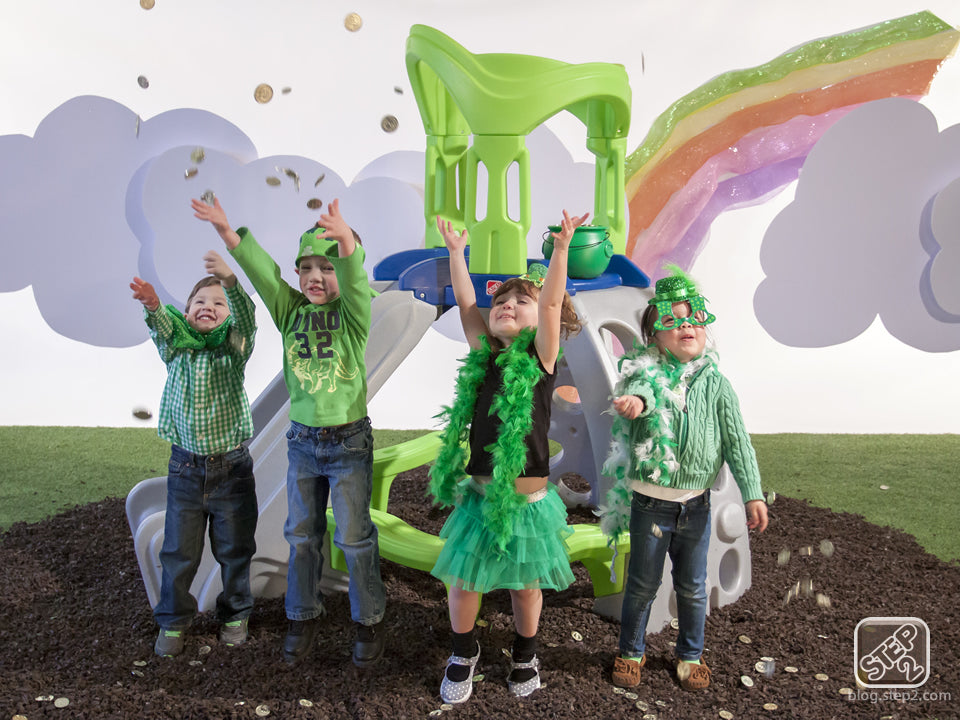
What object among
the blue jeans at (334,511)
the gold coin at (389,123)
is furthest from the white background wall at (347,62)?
the blue jeans at (334,511)

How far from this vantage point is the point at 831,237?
512cm

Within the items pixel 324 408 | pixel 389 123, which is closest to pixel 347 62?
pixel 389 123

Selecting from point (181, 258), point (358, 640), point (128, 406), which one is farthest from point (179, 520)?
point (128, 406)

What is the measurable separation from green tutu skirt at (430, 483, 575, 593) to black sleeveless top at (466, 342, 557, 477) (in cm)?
9

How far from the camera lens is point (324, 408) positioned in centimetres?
223

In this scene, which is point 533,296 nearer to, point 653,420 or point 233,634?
point 653,420

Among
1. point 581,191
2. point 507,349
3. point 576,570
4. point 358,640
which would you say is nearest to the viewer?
point 507,349

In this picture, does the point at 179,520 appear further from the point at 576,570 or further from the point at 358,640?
the point at 576,570

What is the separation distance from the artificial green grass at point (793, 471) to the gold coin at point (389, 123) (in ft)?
6.15

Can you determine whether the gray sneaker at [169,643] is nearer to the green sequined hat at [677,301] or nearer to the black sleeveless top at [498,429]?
the black sleeveless top at [498,429]

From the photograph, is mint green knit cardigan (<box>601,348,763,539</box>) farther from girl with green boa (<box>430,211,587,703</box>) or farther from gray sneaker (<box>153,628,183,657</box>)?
gray sneaker (<box>153,628,183,657</box>)

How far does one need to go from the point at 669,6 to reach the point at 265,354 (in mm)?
3271

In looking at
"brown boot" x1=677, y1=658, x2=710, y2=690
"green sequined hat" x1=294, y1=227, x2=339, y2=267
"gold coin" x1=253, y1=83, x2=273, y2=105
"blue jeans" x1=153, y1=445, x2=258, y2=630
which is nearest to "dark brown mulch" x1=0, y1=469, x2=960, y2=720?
"brown boot" x1=677, y1=658, x2=710, y2=690

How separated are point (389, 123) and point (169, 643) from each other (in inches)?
139
